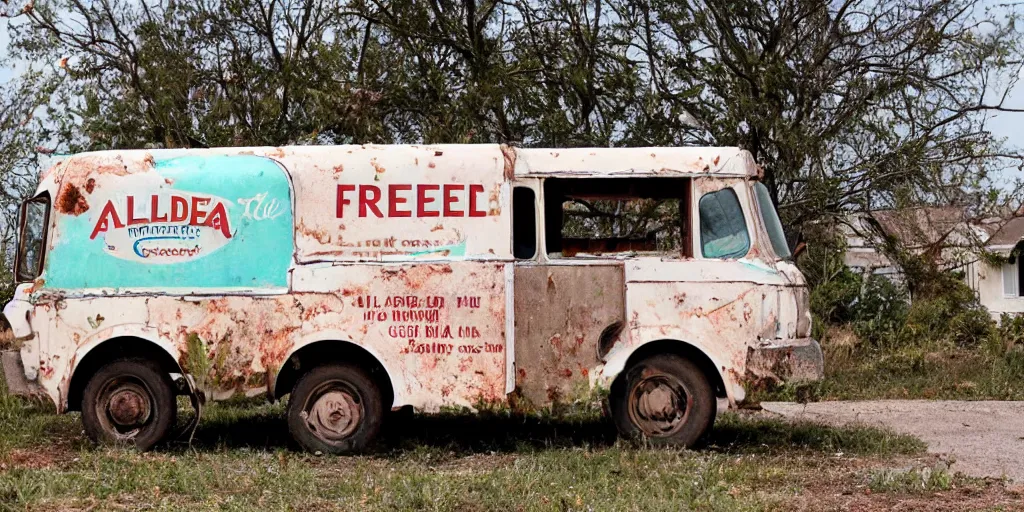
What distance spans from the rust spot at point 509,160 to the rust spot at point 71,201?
3.55 m

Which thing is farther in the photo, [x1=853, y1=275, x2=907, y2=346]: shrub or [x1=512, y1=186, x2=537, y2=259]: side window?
[x1=853, y1=275, x2=907, y2=346]: shrub

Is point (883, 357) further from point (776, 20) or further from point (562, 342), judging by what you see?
point (562, 342)

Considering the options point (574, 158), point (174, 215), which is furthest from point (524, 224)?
point (174, 215)

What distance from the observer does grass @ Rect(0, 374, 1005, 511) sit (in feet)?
22.8

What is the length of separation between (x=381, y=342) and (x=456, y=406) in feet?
2.66

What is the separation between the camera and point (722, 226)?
360 inches

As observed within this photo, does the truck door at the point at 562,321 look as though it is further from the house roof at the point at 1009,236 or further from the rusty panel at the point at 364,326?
the house roof at the point at 1009,236

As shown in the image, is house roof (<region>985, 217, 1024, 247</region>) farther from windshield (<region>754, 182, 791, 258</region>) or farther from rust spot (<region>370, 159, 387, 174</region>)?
rust spot (<region>370, 159, 387, 174</region>)

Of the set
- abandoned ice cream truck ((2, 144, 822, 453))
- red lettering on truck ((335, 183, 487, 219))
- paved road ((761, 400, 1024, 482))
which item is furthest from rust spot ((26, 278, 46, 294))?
paved road ((761, 400, 1024, 482))

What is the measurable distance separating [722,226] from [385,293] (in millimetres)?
2873

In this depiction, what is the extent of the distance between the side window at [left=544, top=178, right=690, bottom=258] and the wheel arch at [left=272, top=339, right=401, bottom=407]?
177 cm

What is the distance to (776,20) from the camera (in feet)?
54.1

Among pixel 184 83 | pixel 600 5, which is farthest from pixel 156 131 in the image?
pixel 600 5

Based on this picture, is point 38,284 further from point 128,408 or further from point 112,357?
point 128,408
